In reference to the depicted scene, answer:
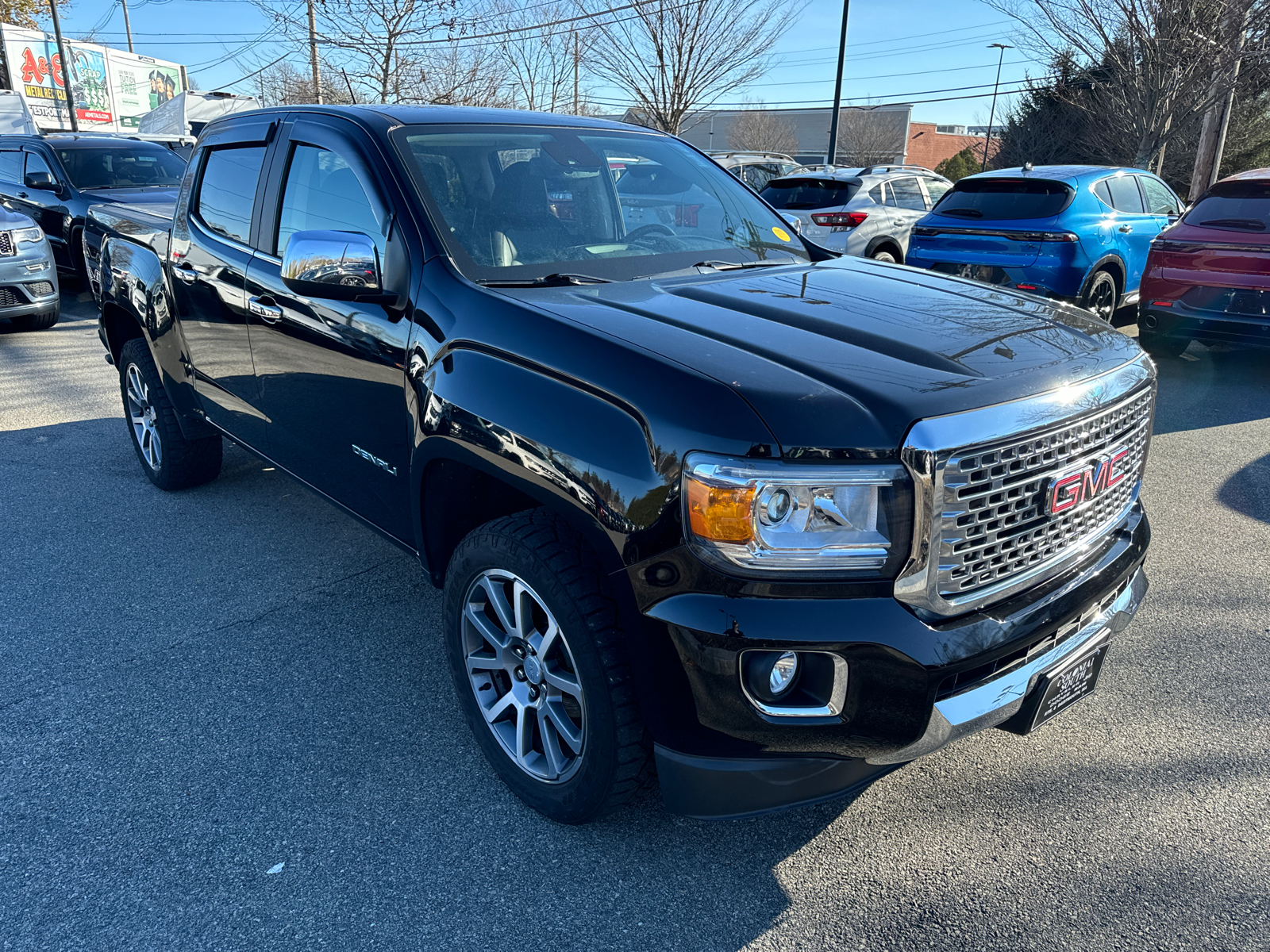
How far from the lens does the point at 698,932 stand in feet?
7.13

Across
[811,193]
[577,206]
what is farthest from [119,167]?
[577,206]

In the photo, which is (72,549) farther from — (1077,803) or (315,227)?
(1077,803)

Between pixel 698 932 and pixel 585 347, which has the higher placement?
pixel 585 347

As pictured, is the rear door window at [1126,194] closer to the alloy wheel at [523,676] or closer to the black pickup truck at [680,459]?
the black pickup truck at [680,459]

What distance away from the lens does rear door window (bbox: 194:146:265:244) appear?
11.9ft

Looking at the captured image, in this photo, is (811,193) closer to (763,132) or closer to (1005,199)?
(1005,199)

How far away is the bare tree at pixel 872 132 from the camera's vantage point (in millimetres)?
56719

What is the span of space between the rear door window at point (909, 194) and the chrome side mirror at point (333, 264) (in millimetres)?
10797

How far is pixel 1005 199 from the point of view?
8648mm

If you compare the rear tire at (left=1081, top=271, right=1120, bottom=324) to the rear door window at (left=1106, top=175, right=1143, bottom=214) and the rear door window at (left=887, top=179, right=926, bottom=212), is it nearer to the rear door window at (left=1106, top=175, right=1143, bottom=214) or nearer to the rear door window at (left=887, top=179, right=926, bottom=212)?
the rear door window at (left=1106, top=175, right=1143, bottom=214)

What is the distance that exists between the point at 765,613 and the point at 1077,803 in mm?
1378

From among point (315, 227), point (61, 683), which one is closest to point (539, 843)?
point (61, 683)

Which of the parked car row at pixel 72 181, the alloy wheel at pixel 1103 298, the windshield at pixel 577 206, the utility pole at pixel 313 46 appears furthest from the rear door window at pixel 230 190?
the utility pole at pixel 313 46

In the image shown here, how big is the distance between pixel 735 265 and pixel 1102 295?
6.95 m
